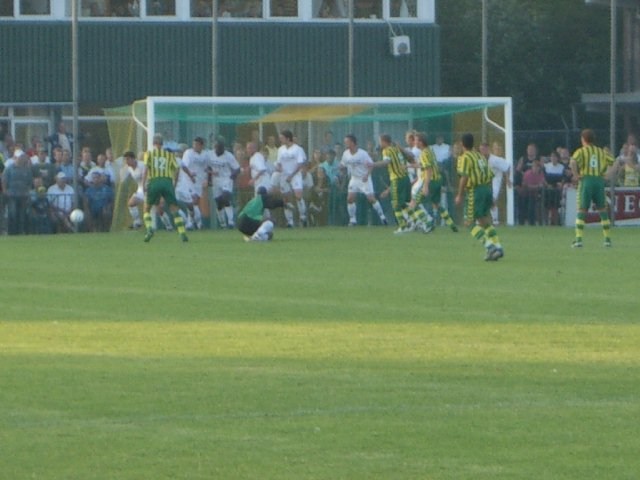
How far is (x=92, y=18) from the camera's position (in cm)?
4566

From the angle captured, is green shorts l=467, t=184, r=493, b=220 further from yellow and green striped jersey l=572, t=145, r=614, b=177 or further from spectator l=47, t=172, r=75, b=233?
spectator l=47, t=172, r=75, b=233

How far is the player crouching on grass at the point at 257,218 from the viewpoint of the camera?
29109 millimetres

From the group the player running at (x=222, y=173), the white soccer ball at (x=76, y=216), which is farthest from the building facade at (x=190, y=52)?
the white soccer ball at (x=76, y=216)

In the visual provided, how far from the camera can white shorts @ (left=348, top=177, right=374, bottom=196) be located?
3634 cm

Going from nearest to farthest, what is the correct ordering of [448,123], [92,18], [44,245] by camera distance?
[44,245], [448,123], [92,18]

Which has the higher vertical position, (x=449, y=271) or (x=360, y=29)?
(x=360, y=29)

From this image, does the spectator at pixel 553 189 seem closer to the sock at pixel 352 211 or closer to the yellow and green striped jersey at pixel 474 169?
the sock at pixel 352 211

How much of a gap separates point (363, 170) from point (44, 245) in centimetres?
854

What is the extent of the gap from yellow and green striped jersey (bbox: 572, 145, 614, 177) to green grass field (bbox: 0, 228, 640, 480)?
413cm

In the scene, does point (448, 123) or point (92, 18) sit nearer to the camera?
point (448, 123)

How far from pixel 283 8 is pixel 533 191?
1117 centimetres

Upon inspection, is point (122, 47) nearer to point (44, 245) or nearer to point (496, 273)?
point (44, 245)

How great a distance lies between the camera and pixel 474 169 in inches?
943

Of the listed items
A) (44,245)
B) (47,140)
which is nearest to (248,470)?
(44,245)
